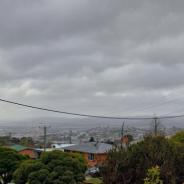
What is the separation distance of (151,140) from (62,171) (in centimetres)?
433

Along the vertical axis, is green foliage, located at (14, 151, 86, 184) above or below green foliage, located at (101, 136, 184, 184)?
below

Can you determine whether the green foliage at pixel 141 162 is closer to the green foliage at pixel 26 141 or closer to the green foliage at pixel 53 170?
the green foliage at pixel 53 170

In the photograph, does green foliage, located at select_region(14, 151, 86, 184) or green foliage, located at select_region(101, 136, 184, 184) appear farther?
green foliage, located at select_region(14, 151, 86, 184)

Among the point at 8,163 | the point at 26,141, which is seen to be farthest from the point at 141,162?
the point at 26,141

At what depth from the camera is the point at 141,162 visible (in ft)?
34.5

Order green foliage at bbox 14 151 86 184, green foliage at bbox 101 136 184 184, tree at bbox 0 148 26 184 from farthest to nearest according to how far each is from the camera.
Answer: tree at bbox 0 148 26 184
green foliage at bbox 14 151 86 184
green foliage at bbox 101 136 184 184

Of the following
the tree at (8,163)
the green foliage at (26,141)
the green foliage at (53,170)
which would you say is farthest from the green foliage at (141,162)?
the green foliage at (26,141)

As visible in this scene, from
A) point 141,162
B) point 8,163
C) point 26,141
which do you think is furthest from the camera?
point 26,141

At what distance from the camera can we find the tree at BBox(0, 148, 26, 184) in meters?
19.3

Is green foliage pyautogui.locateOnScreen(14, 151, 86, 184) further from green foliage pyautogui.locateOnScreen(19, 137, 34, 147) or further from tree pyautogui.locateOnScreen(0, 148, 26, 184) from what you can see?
green foliage pyautogui.locateOnScreen(19, 137, 34, 147)

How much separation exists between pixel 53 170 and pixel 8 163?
601 centimetres

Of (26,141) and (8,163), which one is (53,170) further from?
(26,141)

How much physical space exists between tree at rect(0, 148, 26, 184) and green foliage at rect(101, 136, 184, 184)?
9.86 m

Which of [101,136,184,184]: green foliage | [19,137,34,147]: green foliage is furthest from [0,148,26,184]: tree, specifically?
[19,137,34,147]: green foliage
